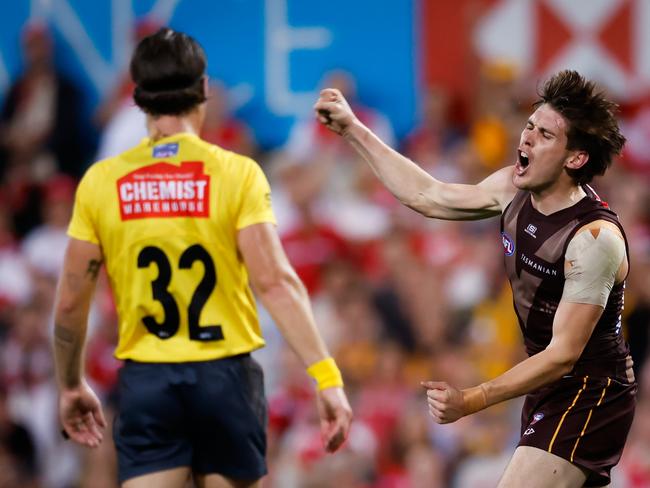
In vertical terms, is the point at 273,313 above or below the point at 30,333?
above

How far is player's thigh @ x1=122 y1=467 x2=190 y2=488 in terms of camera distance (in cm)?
474

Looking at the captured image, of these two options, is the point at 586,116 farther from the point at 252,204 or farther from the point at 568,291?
the point at 252,204

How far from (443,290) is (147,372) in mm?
4401

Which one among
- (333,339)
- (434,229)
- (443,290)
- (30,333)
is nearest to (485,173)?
(434,229)

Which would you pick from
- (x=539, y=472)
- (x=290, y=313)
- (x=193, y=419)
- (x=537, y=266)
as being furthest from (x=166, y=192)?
(x=539, y=472)

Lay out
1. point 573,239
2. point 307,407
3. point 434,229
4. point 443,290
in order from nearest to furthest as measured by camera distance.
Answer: point 573,239 < point 307,407 < point 443,290 < point 434,229

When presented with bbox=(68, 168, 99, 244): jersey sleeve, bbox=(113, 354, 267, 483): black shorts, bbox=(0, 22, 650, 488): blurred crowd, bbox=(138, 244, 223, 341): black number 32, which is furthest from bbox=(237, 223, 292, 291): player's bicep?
bbox=(0, 22, 650, 488): blurred crowd

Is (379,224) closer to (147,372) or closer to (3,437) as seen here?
(3,437)

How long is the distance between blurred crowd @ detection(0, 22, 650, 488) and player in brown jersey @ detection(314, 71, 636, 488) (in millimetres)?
2706

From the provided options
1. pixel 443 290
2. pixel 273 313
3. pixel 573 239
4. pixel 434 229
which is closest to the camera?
pixel 573 239

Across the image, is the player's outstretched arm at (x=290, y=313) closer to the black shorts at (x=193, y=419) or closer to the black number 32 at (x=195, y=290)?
the black number 32 at (x=195, y=290)

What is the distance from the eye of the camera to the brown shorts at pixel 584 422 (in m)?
4.46

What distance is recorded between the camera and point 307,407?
8.32 metres

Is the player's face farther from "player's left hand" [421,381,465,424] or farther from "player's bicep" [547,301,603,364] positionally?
"player's left hand" [421,381,465,424]
